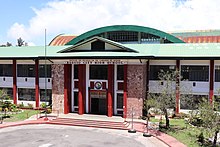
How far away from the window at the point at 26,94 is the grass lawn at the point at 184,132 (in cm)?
1766

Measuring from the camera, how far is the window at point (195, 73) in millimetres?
26859

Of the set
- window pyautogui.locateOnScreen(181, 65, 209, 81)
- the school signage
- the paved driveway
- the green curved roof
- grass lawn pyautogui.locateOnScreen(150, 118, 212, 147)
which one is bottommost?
the paved driveway

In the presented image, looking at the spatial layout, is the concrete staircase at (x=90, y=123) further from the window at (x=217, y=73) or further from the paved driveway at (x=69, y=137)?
the window at (x=217, y=73)

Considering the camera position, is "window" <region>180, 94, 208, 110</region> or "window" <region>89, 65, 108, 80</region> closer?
"window" <region>180, 94, 208, 110</region>

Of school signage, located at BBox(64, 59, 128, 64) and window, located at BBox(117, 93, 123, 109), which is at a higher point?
school signage, located at BBox(64, 59, 128, 64)

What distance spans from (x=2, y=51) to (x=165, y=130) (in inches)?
1030

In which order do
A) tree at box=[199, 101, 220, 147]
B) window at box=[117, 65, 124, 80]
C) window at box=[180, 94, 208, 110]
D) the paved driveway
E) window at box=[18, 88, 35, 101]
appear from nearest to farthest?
tree at box=[199, 101, 220, 147]
the paved driveway
window at box=[180, 94, 208, 110]
window at box=[117, 65, 124, 80]
window at box=[18, 88, 35, 101]

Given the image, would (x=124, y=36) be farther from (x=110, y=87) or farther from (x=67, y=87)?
(x=67, y=87)

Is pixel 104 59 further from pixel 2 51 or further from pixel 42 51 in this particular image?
pixel 2 51

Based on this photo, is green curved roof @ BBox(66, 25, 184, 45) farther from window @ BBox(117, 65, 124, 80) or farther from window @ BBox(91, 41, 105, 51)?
window @ BBox(117, 65, 124, 80)

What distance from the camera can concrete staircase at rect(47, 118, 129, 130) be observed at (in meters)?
24.7

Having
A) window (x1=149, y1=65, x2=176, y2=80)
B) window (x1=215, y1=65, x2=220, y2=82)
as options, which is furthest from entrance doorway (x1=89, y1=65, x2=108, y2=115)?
window (x1=215, y1=65, x2=220, y2=82)

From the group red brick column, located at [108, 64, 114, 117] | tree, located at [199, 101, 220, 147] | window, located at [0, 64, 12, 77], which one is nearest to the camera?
tree, located at [199, 101, 220, 147]

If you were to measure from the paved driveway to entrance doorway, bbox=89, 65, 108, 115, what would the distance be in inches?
196
